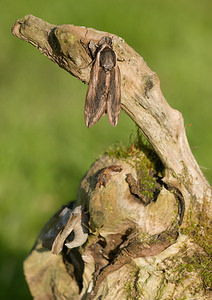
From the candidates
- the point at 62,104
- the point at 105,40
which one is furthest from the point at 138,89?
the point at 62,104

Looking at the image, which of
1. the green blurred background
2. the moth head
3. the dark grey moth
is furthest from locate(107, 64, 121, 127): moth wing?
the green blurred background

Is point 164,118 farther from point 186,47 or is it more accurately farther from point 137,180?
point 186,47

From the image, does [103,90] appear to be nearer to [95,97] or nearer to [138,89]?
[95,97]

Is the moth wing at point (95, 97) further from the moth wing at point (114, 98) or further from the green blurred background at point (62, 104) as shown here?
the green blurred background at point (62, 104)

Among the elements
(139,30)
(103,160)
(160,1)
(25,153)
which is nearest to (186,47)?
(139,30)

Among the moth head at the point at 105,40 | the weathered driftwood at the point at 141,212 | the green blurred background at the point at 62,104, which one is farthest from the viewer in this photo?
the green blurred background at the point at 62,104

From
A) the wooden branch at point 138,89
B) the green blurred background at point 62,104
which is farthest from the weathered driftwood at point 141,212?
the green blurred background at point 62,104
